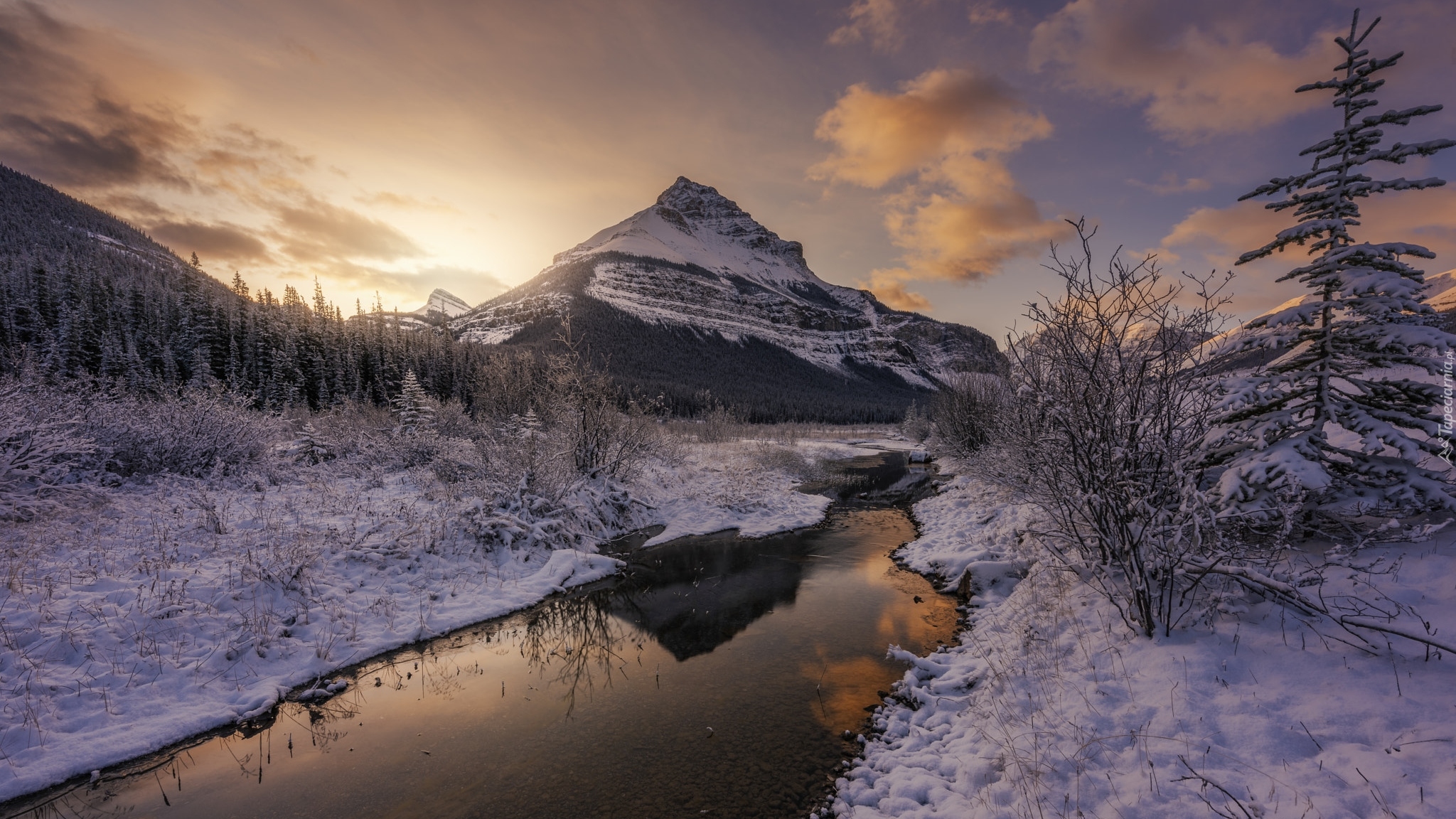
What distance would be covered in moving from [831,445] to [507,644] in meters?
56.1

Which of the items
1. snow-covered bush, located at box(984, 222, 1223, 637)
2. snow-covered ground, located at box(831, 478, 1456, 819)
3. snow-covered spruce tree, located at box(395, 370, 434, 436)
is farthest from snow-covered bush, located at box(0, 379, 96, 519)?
snow-covered bush, located at box(984, 222, 1223, 637)

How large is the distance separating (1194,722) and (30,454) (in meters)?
21.2

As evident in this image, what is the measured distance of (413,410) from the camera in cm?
2627

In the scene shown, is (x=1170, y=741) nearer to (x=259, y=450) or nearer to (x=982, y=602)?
(x=982, y=602)

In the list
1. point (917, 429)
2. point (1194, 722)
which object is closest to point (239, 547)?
point (1194, 722)

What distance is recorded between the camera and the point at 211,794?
6.14 meters

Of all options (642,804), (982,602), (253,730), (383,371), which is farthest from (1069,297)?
(383,371)

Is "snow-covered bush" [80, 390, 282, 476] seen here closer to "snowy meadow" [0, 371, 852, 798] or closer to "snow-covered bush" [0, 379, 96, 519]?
"snowy meadow" [0, 371, 852, 798]

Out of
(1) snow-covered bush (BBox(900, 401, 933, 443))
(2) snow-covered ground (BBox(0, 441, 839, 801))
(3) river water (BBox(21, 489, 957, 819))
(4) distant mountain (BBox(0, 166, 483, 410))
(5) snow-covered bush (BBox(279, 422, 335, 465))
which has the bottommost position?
(3) river water (BBox(21, 489, 957, 819))

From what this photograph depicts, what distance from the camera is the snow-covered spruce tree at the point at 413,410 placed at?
80.4 ft

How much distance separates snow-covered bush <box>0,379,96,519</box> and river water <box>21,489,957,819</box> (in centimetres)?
→ 892

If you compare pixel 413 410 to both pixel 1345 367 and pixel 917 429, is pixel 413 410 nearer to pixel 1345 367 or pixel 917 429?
pixel 1345 367

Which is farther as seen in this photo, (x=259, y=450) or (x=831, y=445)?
(x=831, y=445)

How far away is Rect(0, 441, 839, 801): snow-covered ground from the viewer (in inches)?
273
